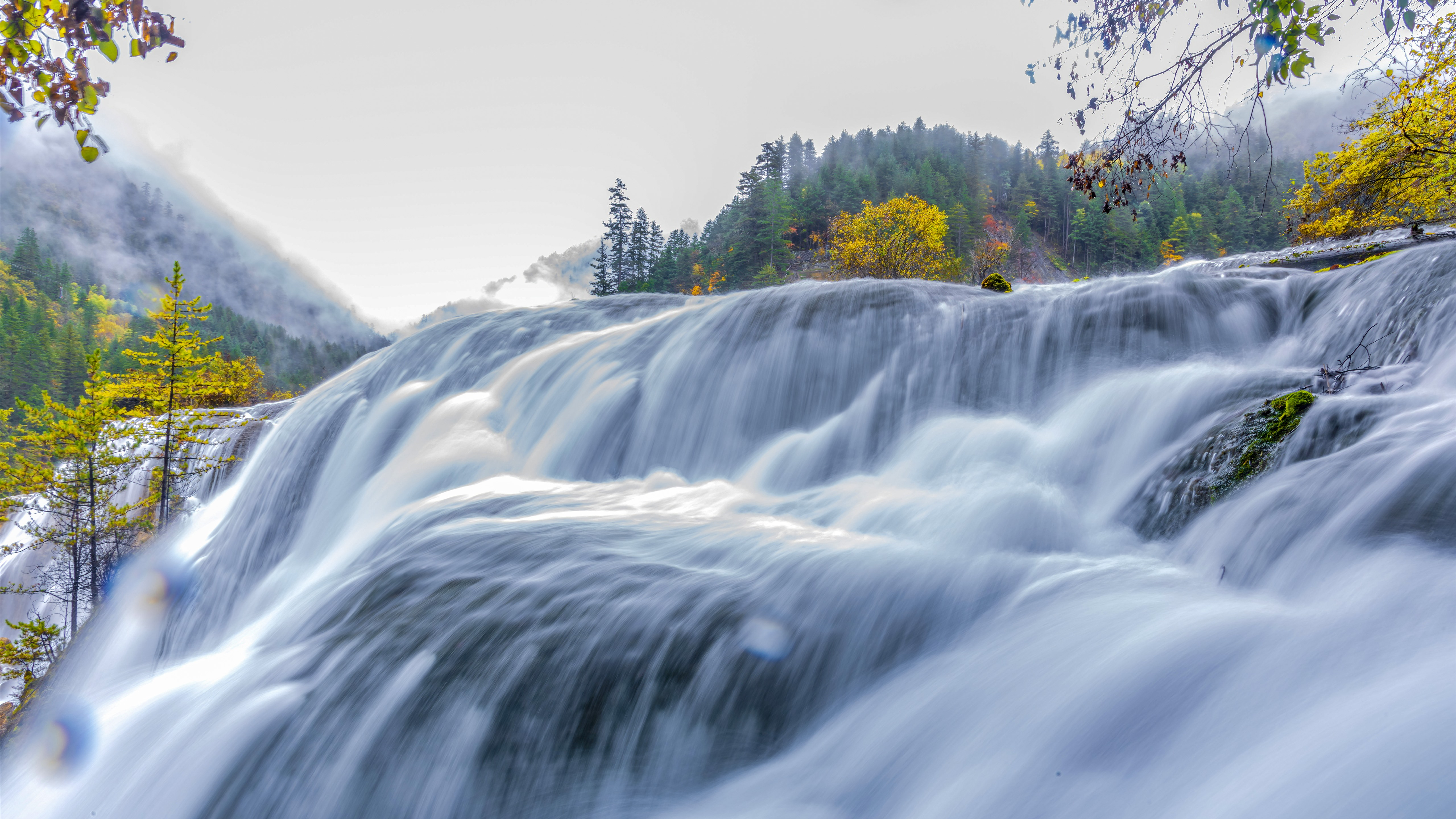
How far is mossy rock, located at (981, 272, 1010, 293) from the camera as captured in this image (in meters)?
10.1

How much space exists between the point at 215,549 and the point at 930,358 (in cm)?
994

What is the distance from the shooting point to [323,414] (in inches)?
417

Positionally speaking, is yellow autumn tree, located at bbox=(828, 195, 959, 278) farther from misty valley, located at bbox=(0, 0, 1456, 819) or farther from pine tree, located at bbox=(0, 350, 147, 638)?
pine tree, located at bbox=(0, 350, 147, 638)

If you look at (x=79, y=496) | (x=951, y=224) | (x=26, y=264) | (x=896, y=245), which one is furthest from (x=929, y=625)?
(x=26, y=264)

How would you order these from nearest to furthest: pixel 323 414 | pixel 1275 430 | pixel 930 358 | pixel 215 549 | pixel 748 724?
1. pixel 748 724
2. pixel 1275 430
3. pixel 930 358
4. pixel 215 549
5. pixel 323 414

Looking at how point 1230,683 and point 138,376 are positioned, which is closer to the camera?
point 1230,683

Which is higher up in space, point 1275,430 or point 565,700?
point 1275,430

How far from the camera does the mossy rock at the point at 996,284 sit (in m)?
10.1

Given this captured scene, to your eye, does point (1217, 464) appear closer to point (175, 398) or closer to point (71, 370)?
point (175, 398)

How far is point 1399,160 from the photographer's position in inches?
330

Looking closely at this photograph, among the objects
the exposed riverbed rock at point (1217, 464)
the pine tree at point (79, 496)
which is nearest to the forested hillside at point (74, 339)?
the pine tree at point (79, 496)

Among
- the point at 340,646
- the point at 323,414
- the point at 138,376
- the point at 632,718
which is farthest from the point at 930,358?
the point at 138,376

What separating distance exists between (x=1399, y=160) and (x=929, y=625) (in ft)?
34.8

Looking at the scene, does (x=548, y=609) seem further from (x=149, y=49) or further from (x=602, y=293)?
(x=602, y=293)
